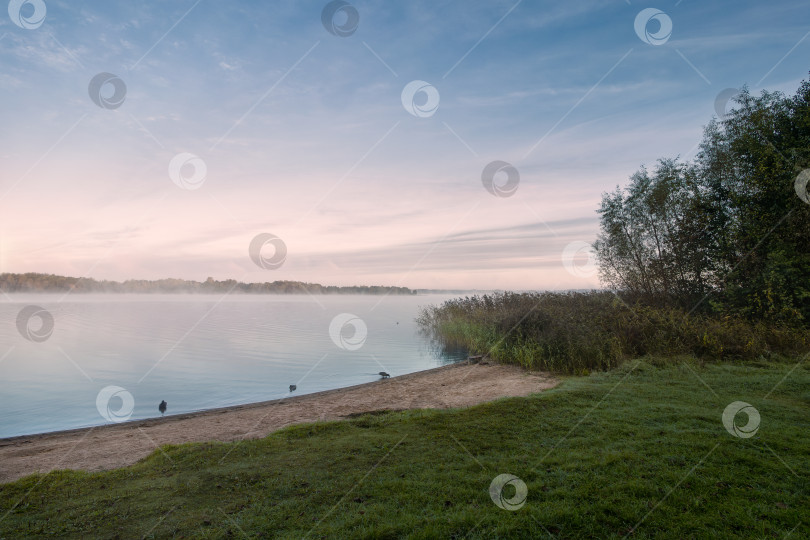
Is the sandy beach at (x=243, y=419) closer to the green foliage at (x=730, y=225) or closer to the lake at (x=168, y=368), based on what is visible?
the lake at (x=168, y=368)

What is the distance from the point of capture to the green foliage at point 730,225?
18.2 meters

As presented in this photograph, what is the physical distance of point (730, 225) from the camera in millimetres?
21516

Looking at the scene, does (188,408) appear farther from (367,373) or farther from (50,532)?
(50,532)

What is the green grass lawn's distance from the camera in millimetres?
4555

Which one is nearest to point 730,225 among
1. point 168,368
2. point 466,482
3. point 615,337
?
point 615,337

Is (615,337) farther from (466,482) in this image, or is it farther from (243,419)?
(243,419)

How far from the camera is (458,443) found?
7.34 metres

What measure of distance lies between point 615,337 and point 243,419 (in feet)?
49.5

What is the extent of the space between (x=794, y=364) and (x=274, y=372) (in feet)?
74.0

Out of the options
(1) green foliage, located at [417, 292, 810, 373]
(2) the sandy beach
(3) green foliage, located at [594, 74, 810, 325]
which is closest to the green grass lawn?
(2) the sandy beach

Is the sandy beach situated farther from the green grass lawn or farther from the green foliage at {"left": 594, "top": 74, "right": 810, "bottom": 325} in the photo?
the green foliage at {"left": 594, "top": 74, "right": 810, "bottom": 325}

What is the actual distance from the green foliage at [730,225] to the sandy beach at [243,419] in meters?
12.2

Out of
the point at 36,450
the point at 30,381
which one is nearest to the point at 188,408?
the point at 36,450

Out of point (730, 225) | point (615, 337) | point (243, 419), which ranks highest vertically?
point (730, 225)
